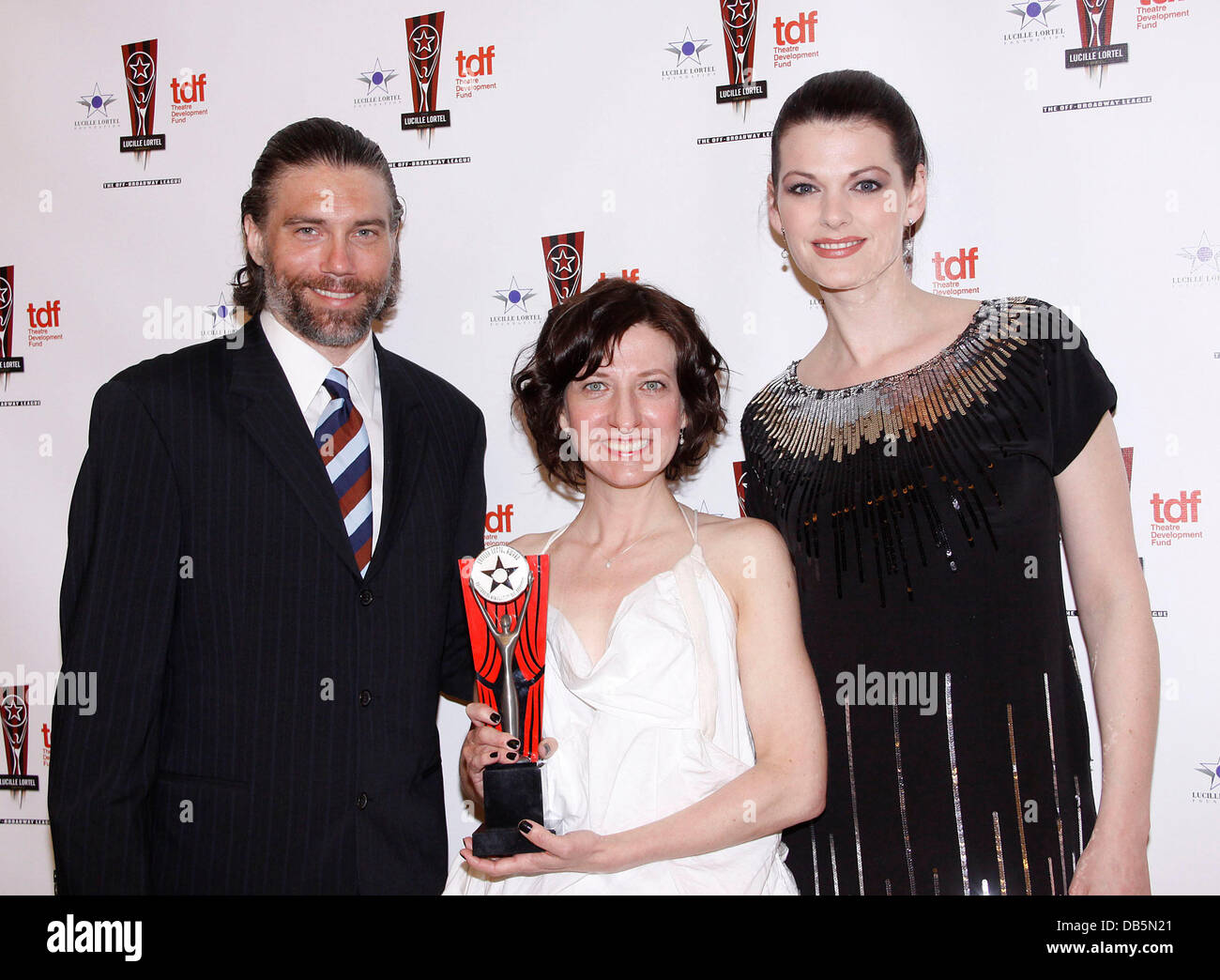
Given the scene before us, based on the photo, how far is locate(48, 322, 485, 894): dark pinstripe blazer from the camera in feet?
6.09

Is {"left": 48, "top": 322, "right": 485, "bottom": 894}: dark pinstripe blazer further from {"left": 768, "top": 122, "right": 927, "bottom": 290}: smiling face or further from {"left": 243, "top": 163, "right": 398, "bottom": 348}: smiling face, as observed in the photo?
{"left": 768, "top": 122, "right": 927, "bottom": 290}: smiling face

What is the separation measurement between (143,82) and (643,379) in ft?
5.93

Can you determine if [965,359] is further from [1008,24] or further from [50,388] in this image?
[50,388]

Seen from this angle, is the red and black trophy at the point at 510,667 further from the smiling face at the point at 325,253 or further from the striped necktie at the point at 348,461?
the smiling face at the point at 325,253

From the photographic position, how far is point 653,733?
178cm

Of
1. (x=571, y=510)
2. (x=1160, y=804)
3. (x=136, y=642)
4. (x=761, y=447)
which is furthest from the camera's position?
(x=571, y=510)

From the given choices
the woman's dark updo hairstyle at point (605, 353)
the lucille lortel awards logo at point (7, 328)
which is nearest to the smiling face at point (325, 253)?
the woman's dark updo hairstyle at point (605, 353)

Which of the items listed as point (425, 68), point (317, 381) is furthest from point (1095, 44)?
point (317, 381)

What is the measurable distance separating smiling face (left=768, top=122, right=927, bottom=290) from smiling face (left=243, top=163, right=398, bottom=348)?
84cm

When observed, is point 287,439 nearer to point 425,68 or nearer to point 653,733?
point 653,733

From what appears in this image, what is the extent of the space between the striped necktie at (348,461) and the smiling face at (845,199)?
3.12 feet

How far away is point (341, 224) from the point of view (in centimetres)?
204

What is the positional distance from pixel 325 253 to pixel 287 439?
15.1 inches
